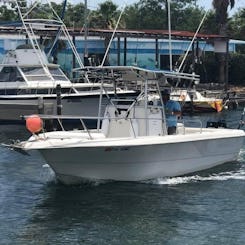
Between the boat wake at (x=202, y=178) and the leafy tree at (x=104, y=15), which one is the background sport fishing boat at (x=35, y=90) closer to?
the boat wake at (x=202, y=178)

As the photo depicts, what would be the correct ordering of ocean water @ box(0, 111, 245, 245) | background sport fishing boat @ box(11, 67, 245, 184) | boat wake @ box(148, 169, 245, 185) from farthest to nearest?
1. boat wake @ box(148, 169, 245, 185)
2. background sport fishing boat @ box(11, 67, 245, 184)
3. ocean water @ box(0, 111, 245, 245)

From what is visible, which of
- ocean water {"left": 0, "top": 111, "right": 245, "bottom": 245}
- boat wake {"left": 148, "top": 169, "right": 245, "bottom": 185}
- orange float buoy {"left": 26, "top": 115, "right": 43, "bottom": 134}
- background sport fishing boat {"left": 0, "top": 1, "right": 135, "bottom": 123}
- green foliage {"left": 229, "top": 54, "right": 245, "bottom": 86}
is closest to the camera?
ocean water {"left": 0, "top": 111, "right": 245, "bottom": 245}

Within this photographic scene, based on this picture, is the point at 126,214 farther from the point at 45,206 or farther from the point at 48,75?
the point at 48,75

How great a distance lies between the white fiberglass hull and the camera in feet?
51.2

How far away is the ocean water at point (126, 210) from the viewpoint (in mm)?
12523

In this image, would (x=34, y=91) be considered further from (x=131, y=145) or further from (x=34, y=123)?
(x=34, y=123)

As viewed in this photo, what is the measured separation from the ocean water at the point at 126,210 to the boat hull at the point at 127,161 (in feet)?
0.82

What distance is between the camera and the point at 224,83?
177ft

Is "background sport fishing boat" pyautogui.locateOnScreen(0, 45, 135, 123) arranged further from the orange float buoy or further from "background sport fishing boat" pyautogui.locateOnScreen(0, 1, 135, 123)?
the orange float buoy

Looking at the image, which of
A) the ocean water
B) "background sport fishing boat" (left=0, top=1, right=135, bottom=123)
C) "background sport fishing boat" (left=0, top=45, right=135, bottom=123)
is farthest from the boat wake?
"background sport fishing boat" (left=0, top=45, right=135, bottom=123)

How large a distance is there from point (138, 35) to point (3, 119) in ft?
57.3

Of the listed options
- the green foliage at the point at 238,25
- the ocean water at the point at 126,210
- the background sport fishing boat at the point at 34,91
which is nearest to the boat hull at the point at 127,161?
the ocean water at the point at 126,210

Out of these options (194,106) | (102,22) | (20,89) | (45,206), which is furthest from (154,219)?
(102,22)

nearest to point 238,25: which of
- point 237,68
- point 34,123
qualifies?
point 237,68
